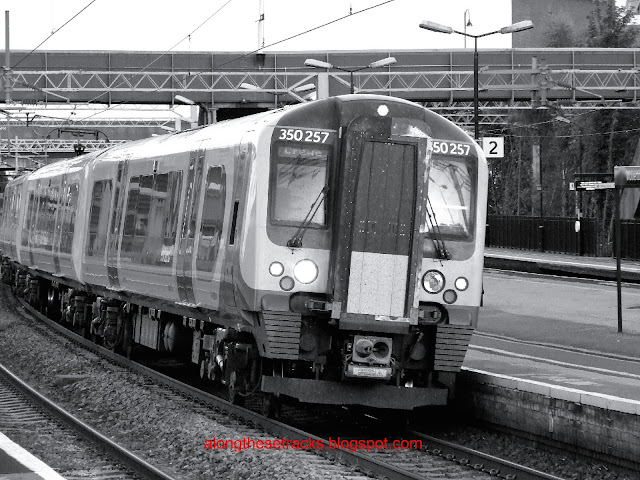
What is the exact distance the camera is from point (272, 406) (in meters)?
13.7

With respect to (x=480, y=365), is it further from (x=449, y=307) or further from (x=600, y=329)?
(x=600, y=329)

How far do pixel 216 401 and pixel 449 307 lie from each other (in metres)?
3.43

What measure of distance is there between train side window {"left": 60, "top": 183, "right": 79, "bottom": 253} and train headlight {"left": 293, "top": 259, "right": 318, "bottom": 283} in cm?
1076

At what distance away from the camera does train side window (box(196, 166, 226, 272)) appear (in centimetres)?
1394

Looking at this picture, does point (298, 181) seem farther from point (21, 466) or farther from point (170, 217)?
point (21, 466)

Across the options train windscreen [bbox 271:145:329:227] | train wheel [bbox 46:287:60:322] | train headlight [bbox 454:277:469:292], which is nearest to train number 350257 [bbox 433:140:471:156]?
train windscreen [bbox 271:145:329:227]

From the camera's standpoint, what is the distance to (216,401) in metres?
15.1

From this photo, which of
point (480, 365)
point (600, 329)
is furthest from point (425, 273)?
point (600, 329)

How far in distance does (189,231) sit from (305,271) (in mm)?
2647

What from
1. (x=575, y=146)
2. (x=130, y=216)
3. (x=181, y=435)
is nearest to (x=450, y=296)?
(x=181, y=435)

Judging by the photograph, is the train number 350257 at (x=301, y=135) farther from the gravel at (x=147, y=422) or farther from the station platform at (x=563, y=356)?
the station platform at (x=563, y=356)

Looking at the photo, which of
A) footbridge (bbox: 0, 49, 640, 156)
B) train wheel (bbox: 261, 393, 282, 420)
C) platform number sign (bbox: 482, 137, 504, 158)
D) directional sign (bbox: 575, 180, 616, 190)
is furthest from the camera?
footbridge (bbox: 0, 49, 640, 156)

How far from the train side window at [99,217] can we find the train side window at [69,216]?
6.17 ft

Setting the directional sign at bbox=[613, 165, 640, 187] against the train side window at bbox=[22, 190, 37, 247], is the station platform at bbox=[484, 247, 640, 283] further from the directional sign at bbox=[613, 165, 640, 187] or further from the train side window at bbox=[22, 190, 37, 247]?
the train side window at bbox=[22, 190, 37, 247]
